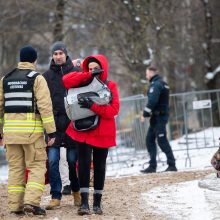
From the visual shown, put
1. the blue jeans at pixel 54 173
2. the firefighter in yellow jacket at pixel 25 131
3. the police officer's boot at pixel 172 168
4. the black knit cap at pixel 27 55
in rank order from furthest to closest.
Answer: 1. the police officer's boot at pixel 172 168
2. the blue jeans at pixel 54 173
3. the black knit cap at pixel 27 55
4. the firefighter in yellow jacket at pixel 25 131

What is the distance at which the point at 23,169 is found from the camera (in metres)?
8.54

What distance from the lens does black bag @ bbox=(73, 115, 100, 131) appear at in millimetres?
8203

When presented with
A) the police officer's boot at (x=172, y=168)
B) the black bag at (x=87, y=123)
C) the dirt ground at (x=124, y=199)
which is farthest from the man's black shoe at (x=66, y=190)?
the police officer's boot at (x=172, y=168)

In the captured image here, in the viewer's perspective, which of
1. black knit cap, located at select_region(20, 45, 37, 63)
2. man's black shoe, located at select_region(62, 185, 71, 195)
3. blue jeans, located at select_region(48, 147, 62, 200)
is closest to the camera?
black knit cap, located at select_region(20, 45, 37, 63)

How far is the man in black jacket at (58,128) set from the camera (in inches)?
352

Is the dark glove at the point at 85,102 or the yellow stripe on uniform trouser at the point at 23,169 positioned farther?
the yellow stripe on uniform trouser at the point at 23,169

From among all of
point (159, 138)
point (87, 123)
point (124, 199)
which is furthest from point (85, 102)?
point (159, 138)

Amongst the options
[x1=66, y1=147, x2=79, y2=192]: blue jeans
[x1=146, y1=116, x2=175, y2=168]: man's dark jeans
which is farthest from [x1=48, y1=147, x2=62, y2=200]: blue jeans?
[x1=146, y1=116, x2=175, y2=168]: man's dark jeans

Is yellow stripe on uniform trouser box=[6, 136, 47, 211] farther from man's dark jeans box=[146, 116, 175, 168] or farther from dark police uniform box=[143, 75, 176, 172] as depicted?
man's dark jeans box=[146, 116, 175, 168]

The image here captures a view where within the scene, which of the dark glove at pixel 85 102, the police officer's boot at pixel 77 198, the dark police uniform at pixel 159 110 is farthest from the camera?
the dark police uniform at pixel 159 110

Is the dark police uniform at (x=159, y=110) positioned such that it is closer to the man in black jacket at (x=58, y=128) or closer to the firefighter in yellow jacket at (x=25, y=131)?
the man in black jacket at (x=58, y=128)

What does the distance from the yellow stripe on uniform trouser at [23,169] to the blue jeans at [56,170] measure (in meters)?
0.48

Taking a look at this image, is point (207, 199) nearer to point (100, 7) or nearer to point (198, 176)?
point (198, 176)

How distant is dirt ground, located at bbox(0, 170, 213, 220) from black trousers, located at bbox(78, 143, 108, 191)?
1.20ft
